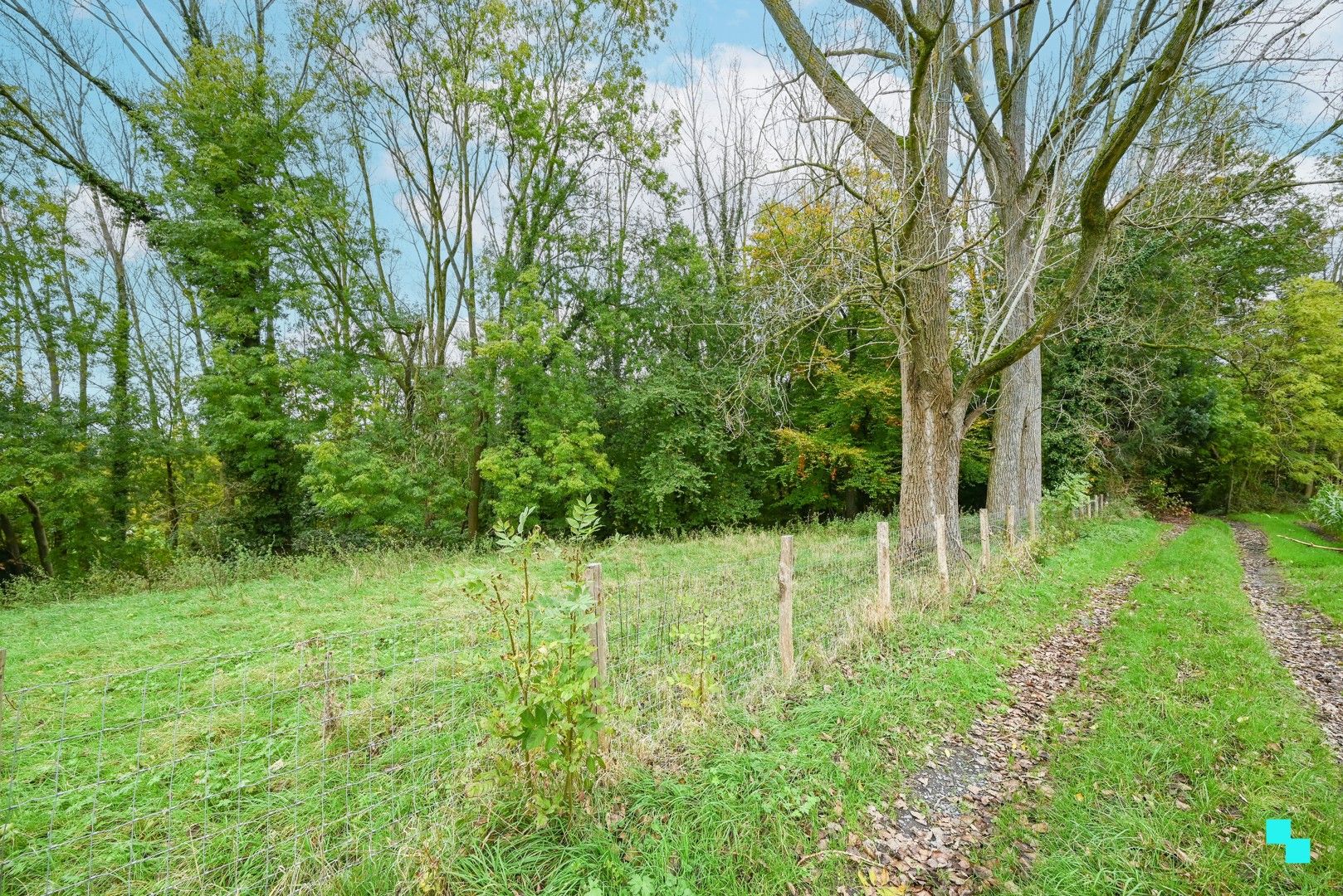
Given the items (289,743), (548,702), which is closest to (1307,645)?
(548,702)

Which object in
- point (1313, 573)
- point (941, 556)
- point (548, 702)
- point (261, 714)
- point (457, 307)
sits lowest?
point (1313, 573)

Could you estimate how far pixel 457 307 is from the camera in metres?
15.7

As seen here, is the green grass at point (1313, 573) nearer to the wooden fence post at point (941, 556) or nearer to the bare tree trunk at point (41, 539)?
the wooden fence post at point (941, 556)

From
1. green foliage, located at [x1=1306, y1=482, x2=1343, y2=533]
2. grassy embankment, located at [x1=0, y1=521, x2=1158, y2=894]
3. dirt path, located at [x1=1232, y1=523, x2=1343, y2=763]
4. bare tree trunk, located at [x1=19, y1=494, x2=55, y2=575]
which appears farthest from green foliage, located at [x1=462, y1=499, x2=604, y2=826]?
green foliage, located at [x1=1306, y1=482, x2=1343, y2=533]

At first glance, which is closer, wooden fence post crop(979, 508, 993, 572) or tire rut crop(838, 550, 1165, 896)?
tire rut crop(838, 550, 1165, 896)

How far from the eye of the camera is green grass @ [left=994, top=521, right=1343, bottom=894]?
100 inches

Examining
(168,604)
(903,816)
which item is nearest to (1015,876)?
(903,816)

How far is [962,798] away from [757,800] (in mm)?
1359

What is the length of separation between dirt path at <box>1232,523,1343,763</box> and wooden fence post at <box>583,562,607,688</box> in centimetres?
491

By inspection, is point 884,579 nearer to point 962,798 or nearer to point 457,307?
point 962,798

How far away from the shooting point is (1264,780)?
124 inches

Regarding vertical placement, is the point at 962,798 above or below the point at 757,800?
below

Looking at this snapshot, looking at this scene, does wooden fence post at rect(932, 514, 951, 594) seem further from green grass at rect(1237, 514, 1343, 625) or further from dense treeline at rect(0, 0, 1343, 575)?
green grass at rect(1237, 514, 1343, 625)

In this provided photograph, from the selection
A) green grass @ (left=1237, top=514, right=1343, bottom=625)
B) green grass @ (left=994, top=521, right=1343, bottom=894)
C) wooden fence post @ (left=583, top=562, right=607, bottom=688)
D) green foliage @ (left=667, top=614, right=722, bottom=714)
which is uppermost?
wooden fence post @ (left=583, top=562, right=607, bottom=688)
